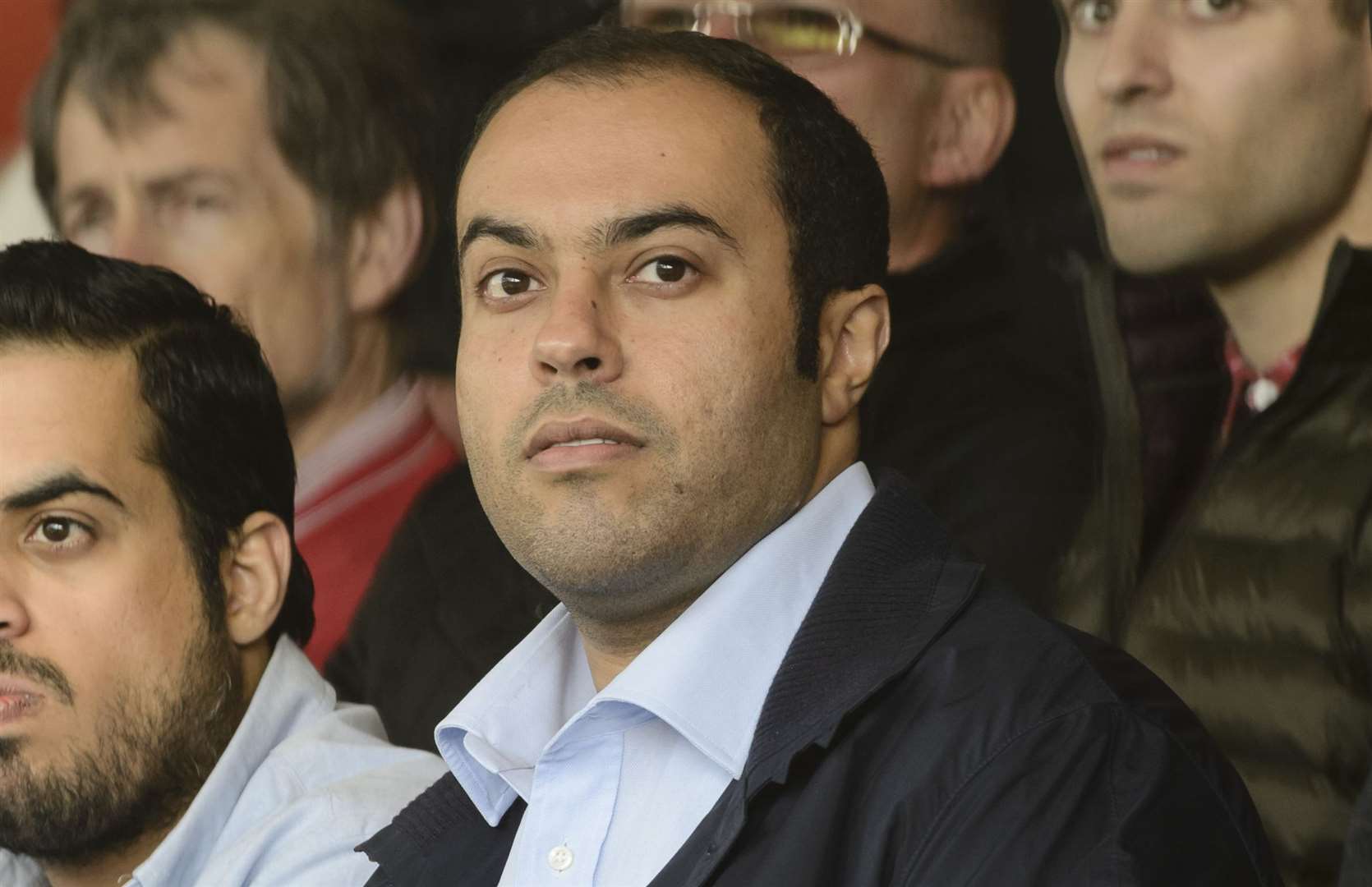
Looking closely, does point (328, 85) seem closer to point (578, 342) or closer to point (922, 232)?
point (922, 232)

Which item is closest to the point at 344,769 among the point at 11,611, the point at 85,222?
the point at 11,611

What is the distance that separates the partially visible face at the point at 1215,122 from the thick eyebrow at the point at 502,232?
0.80 m

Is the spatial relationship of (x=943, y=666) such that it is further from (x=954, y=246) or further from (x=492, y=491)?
(x=954, y=246)

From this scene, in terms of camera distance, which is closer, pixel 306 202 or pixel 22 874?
pixel 22 874

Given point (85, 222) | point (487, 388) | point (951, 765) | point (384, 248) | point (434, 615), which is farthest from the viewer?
point (85, 222)

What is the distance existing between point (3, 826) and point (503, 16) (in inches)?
52.4

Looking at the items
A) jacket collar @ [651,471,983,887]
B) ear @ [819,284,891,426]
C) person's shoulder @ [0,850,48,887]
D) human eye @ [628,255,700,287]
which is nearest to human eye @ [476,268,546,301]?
human eye @ [628,255,700,287]

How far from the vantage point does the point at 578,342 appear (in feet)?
5.38

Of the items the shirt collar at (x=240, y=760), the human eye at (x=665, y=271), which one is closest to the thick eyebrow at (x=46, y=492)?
the shirt collar at (x=240, y=760)

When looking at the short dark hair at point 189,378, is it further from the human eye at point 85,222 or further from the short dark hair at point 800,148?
the human eye at point 85,222

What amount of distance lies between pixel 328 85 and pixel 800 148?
1.41 m

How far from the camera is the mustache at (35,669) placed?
2072 millimetres

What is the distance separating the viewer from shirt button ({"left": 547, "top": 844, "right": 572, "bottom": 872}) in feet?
5.37

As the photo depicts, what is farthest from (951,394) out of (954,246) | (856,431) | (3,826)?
(3,826)
